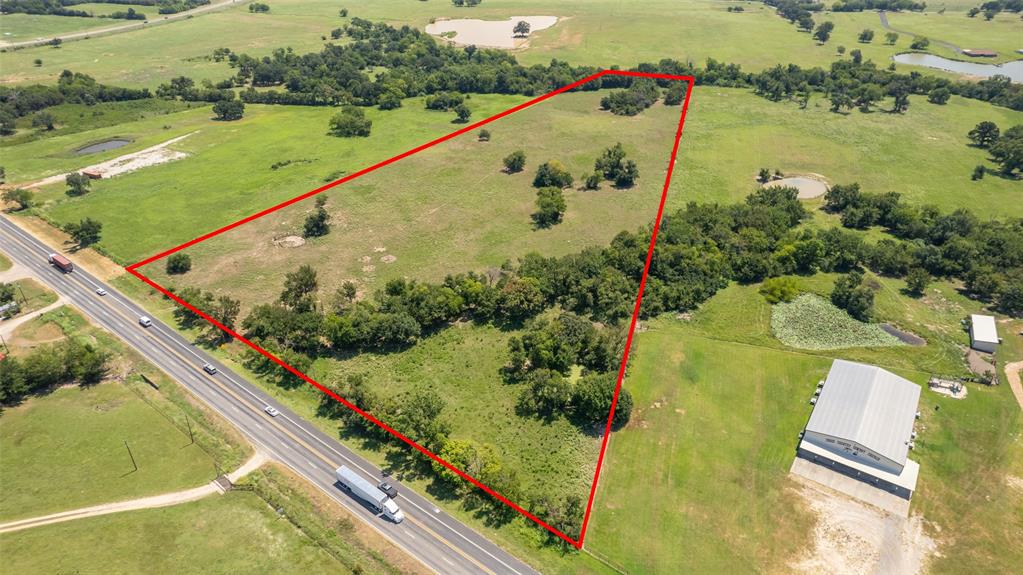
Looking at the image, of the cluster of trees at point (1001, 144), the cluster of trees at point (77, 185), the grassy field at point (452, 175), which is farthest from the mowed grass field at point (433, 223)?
the cluster of trees at point (1001, 144)

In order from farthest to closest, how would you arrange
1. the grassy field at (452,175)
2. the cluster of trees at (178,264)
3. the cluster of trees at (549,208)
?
the cluster of trees at (549,208) < the grassy field at (452,175) < the cluster of trees at (178,264)

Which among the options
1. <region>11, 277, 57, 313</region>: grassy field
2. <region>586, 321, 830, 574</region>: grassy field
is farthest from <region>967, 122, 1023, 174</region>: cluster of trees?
<region>11, 277, 57, 313</region>: grassy field

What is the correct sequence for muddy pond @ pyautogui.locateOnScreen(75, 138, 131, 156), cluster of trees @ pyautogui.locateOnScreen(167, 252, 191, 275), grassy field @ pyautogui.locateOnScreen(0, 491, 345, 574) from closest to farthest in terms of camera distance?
1. grassy field @ pyautogui.locateOnScreen(0, 491, 345, 574)
2. cluster of trees @ pyautogui.locateOnScreen(167, 252, 191, 275)
3. muddy pond @ pyautogui.locateOnScreen(75, 138, 131, 156)

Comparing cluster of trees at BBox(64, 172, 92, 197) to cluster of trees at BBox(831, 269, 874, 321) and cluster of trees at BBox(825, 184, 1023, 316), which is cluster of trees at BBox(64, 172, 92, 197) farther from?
cluster of trees at BBox(825, 184, 1023, 316)

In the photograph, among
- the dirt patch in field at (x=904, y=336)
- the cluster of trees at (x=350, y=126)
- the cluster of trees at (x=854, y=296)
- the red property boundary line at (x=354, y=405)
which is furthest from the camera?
the cluster of trees at (x=350, y=126)

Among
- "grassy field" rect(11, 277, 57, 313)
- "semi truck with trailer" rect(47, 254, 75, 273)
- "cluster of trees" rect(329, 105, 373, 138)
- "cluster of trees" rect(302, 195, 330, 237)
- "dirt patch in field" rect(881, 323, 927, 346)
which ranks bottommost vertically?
"dirt patch in field" rect(881, 323, 927, 346)

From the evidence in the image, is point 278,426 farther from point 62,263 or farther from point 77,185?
point 77,185

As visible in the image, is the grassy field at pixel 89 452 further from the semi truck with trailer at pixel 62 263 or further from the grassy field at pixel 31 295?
the semi truck with trailer at pixel 62 263
